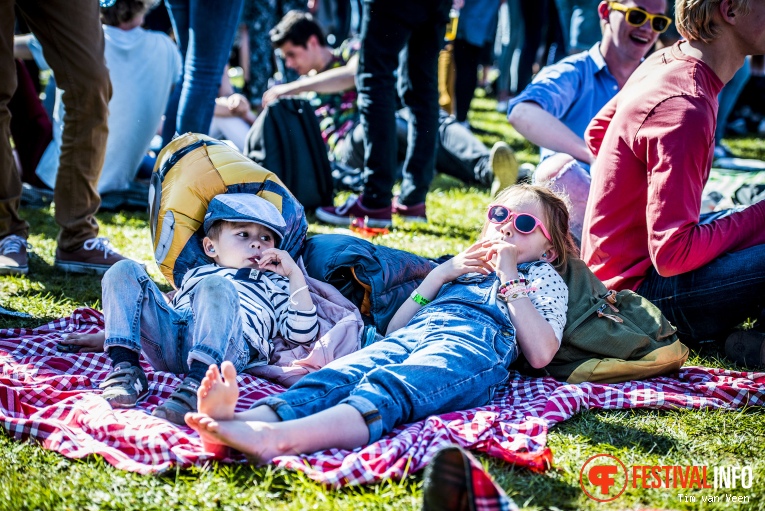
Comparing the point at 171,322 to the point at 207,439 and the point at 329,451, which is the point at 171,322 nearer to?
the point at 207,439

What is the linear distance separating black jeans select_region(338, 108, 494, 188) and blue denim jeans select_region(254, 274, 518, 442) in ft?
11.4

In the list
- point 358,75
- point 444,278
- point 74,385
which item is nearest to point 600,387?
point 444,278

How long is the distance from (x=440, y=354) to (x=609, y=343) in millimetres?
801

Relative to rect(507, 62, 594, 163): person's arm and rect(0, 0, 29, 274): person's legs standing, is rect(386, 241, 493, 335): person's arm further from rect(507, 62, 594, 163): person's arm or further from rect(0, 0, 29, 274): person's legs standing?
rect(0, 0, 29, 274): person's legs standing

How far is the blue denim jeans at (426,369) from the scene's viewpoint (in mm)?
2402

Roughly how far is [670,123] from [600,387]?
40.4 inches

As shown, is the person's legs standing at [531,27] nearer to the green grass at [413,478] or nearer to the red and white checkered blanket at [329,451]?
the green grass at [413,478]

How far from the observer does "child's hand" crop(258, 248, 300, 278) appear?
3.02 metres

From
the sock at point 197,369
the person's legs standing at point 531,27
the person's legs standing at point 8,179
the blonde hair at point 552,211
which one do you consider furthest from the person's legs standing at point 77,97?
the person's legs standing at point 531,27

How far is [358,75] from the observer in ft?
16.5

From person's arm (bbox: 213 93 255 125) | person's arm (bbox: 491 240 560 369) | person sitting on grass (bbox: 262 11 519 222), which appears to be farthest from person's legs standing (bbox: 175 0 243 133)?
person's arm (bbox: 491 240 560 369)

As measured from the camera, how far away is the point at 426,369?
2.54 metres

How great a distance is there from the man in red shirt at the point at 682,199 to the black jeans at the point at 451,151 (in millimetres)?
2976

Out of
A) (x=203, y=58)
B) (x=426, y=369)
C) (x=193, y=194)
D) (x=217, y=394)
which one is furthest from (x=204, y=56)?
(x=217, y=394)
